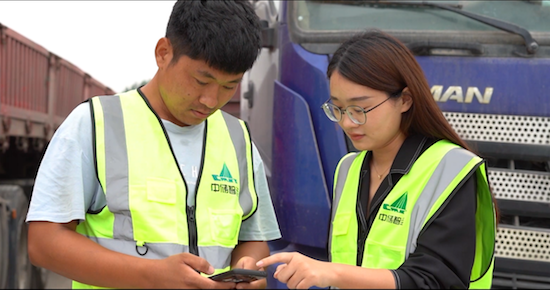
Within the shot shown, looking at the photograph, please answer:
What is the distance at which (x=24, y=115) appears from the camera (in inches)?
261

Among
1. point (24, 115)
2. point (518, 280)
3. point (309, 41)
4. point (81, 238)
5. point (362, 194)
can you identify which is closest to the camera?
point (81, 238)

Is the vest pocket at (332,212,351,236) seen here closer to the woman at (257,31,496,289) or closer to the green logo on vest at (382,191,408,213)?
the woman at (257,31,496,289)

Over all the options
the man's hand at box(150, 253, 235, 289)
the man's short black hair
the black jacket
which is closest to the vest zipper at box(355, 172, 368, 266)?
the black jacket

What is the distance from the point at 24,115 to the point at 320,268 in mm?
5776

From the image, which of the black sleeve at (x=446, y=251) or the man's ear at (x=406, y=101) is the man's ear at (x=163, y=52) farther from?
the black sleeve at (x=446, y=251)

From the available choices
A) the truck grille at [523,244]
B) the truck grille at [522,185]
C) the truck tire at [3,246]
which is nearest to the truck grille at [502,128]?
the truck grille at [522,185]

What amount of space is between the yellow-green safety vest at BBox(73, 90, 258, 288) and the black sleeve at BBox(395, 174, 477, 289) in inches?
25.0

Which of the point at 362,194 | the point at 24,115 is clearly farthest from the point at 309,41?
the point at 24,115

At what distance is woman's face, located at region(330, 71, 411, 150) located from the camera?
6.63 feet

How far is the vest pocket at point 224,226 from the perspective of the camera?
2.00m

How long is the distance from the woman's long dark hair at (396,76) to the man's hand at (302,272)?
63 cm

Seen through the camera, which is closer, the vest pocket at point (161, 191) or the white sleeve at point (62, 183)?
the white sleeve at point (62, 183)

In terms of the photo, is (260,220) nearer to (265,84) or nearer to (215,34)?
(215,34)

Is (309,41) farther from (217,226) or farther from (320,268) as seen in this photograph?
(320,268)
